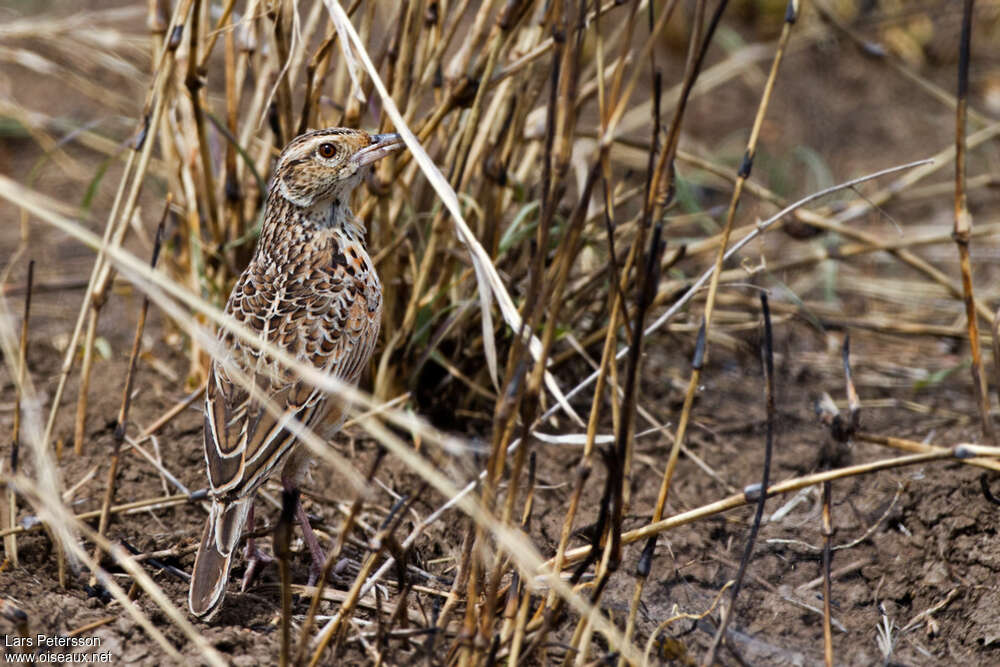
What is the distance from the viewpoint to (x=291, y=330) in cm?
379

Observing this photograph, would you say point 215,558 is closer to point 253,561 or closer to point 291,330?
point 253,561

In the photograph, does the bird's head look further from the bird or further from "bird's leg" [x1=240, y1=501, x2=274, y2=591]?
"bird's leg" [x1=240, y1=501, x2=274, y2=591]

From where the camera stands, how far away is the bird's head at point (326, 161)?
387 cm

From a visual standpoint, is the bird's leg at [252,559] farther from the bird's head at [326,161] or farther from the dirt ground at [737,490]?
the bird's head at [326,161]

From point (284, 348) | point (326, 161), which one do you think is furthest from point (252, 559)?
point (326, 161)

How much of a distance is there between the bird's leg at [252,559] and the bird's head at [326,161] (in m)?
1.19

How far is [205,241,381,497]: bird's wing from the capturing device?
3401 mm

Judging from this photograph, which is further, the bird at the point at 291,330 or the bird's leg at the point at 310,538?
the bird's leg at the point at 310,538

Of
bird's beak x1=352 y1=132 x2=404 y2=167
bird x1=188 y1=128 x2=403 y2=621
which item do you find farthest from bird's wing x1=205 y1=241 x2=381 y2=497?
bird's beak x1=352 y1=132 x2=404 y2=167

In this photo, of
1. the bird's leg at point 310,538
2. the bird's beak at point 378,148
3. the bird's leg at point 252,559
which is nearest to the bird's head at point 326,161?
the bird's beak at point 378,148

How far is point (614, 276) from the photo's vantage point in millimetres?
2838

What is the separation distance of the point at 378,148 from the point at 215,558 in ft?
4.95

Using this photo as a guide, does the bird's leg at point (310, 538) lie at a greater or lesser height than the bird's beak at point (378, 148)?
lesser

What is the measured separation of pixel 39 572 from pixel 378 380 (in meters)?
1.47
